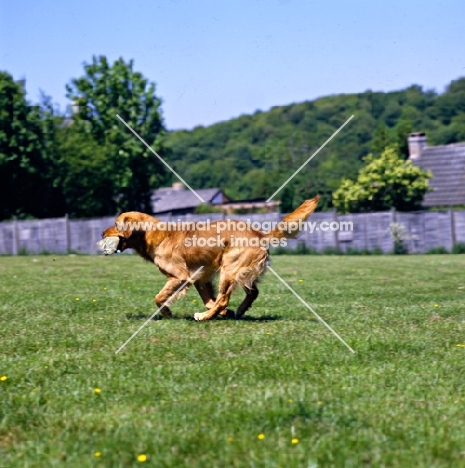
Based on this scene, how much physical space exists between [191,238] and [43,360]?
10.9 ft

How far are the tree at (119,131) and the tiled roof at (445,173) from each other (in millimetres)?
17042

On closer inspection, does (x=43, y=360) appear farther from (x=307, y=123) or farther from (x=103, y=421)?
(x=307, y=123)

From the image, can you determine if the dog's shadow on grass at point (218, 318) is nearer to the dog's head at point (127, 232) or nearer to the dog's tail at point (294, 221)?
the dog's head at point (127, 232)

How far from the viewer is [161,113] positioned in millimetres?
56062

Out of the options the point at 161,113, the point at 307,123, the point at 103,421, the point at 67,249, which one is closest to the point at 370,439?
the point at 103,421

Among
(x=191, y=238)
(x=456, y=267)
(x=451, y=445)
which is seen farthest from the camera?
(x=456, y=267)

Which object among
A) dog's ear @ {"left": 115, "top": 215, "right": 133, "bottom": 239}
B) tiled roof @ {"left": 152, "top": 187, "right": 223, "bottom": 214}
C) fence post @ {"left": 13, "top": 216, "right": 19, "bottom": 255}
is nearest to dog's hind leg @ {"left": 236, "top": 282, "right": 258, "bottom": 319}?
dog's ear @ {"left": 115, "top": 215, "right": 133, "bottom": 239}

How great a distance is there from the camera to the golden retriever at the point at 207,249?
10.8 meters

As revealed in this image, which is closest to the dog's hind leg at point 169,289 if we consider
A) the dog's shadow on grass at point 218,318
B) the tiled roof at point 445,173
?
the dog's shadow on grass at point 218,318

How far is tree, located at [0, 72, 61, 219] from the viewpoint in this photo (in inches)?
1751

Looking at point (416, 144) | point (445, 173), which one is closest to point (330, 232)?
point (445, 173)

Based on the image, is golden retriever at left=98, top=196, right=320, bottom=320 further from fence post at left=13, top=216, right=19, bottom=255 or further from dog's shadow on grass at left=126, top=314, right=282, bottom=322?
fence post at left=13, top=216, right=19, bottom=255

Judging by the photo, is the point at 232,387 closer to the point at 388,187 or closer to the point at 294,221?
the point at 294,221

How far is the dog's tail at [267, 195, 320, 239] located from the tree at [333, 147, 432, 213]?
1471 inches
